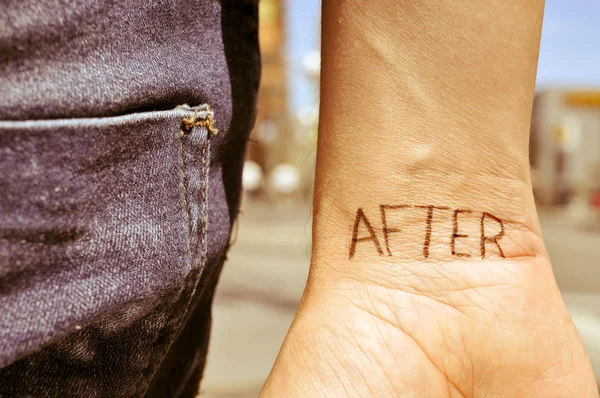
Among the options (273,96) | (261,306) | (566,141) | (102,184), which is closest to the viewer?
(102,184)

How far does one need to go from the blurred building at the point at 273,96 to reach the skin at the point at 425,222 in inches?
814

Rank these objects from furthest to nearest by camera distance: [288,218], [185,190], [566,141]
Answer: [566,141] < [288,218] < [185,190]

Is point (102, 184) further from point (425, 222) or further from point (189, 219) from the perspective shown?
point (425, 222)

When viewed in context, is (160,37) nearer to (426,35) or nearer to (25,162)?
(25,162)

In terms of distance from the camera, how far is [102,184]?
644 millimetres

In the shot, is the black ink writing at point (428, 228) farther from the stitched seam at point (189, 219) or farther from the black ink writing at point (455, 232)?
the stitched seam at point (189, 219)

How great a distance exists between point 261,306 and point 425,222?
3.49 meters

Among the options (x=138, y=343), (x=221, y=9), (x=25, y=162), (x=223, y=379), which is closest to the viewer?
(x=25, y=162)

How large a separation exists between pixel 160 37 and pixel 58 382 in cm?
44

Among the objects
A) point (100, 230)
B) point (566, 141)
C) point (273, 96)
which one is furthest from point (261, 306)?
point (273, 96)

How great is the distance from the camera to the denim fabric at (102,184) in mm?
579

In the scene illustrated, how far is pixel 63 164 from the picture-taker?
0.60m

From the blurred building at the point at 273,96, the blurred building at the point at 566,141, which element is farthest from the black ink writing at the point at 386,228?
the blurred building at the point at 566,141

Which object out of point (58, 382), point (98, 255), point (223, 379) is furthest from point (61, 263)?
point (223, 379)
